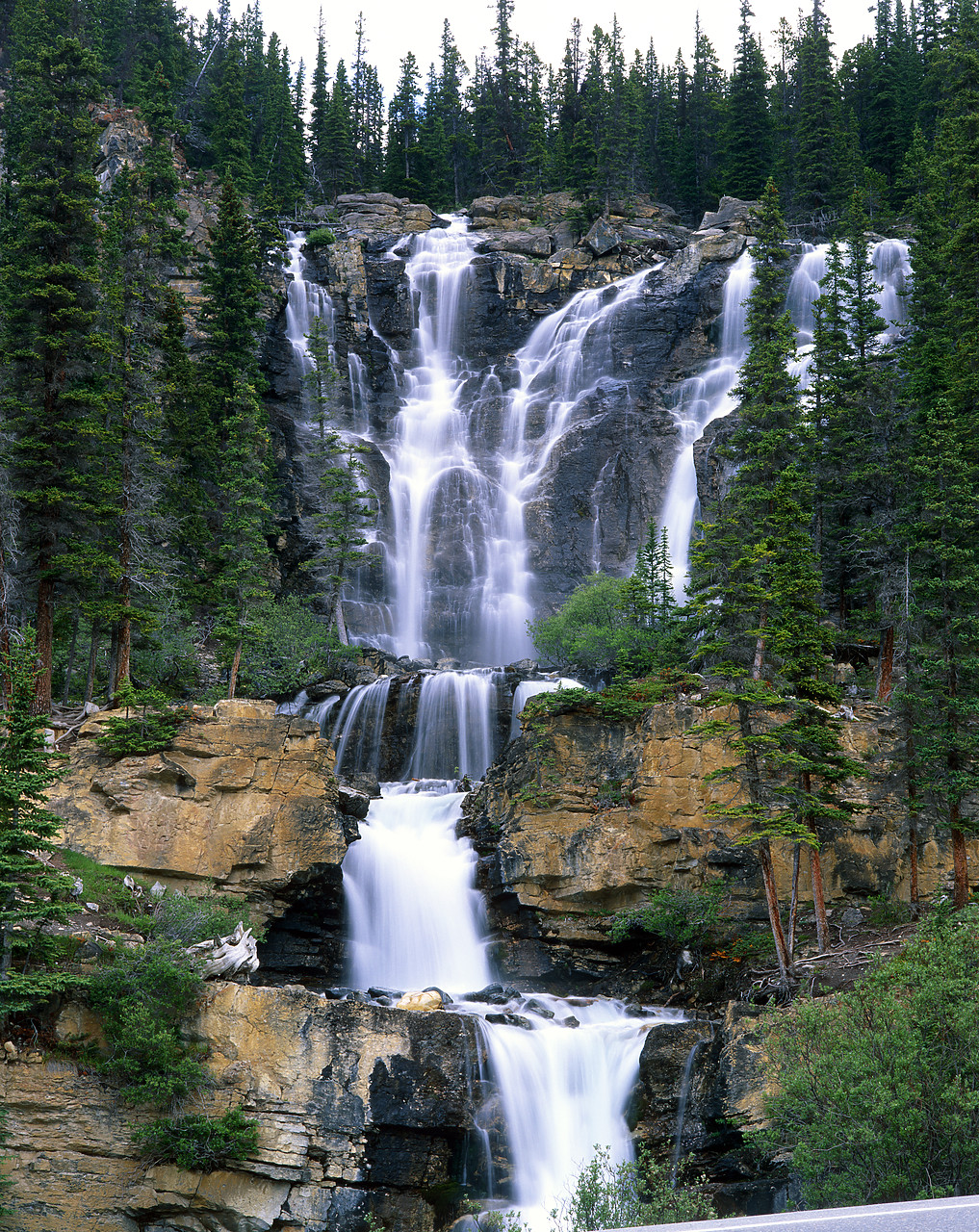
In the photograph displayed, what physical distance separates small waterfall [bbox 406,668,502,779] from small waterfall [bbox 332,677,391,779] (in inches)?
49.6

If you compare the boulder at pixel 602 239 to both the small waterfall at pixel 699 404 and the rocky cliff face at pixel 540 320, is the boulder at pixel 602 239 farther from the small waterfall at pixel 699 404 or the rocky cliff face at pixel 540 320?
the small waterfall at pixel 699 404

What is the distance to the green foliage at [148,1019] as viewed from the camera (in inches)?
684

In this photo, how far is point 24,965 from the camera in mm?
17578

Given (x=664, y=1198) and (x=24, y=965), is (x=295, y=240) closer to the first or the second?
(x=24, y=965)

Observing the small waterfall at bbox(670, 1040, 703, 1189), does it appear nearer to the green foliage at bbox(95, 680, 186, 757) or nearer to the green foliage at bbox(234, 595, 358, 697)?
the green foliage at bbox(95, 680, 186, 757)

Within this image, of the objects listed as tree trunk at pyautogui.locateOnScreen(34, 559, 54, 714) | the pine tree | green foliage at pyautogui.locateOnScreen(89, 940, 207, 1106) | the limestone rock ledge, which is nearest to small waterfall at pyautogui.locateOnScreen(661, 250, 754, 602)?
the pine tree

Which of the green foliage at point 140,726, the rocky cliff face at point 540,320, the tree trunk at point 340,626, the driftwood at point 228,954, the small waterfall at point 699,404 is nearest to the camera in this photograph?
the driftwood at point 228,954

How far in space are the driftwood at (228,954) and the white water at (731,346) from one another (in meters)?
26.9

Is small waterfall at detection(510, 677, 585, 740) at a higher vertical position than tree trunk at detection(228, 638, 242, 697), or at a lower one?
lower

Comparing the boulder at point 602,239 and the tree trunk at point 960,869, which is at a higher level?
the boulder at point 602,239

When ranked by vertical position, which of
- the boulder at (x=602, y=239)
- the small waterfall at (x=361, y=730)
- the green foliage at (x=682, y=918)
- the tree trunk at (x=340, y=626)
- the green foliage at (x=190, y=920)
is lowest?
the green foliage at (x=682, y=918)

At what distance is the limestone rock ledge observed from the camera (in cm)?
1738

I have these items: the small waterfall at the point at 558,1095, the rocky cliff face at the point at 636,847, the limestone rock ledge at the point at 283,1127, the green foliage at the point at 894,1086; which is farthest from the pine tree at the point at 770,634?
the limestone rock ledge at the point at 283,1127

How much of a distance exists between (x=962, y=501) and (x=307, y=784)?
56.9 feet
